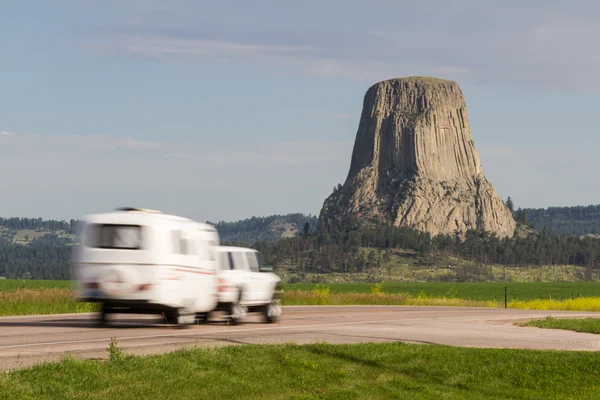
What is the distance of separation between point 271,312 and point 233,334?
592 centimetres

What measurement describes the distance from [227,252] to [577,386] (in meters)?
11.9

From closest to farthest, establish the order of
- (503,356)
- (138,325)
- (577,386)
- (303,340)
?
(577,386)
(503,356)
(303,340)
(138,325)

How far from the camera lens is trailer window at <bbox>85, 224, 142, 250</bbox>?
2223cm

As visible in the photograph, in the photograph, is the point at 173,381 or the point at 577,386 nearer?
the point at 173,381

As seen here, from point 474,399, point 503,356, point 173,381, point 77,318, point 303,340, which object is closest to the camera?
point 173,381

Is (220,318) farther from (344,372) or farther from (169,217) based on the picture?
(344,372)

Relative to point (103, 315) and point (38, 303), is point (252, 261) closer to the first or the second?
point (103, 315)

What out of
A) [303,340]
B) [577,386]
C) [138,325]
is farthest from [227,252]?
[577,386]

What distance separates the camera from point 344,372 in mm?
15617

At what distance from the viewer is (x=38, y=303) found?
34.3 meters

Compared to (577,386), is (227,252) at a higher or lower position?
higher

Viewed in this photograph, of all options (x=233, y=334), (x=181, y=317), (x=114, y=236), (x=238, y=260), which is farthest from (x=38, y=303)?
(x=233, y=334)

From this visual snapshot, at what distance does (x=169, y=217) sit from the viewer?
75.0ft

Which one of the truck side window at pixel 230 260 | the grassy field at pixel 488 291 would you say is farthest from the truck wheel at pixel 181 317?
the grassy field at pixel 488 291
